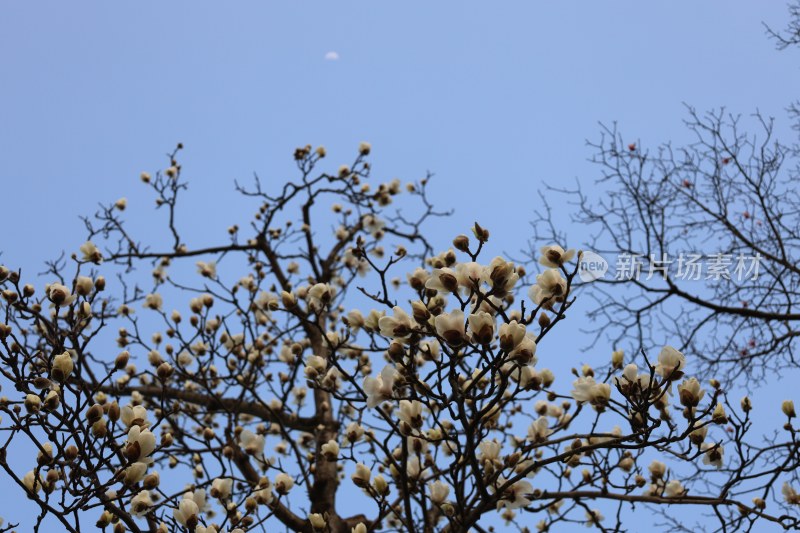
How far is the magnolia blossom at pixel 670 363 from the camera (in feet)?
6.01

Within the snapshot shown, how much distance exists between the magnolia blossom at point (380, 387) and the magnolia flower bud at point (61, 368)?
84cm

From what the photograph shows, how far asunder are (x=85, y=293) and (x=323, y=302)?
885 mm

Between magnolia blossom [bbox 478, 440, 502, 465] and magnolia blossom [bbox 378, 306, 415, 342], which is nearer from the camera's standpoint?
magnolia blossom [bbox 378, 306, 415, 342]

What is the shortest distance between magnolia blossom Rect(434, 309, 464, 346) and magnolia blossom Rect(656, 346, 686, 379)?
1.92ft

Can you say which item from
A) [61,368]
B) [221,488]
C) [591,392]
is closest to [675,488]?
[591,392]

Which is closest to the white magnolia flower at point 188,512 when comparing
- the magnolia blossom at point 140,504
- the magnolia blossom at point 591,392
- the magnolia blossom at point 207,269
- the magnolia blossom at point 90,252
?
the magnolia blossom at point 140,504

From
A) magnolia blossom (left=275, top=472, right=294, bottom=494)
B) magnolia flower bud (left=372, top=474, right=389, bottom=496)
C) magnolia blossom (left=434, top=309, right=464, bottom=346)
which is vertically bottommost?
magnolia flower bud (left=372, top=474, right=389, bottom=496)

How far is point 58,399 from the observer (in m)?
1.99

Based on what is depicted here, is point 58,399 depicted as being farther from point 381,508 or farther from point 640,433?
point 640,433

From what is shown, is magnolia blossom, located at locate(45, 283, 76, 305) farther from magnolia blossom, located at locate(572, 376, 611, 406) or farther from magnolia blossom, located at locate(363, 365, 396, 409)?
magnolia blossom, located at locate(572, 376, 611, 406)

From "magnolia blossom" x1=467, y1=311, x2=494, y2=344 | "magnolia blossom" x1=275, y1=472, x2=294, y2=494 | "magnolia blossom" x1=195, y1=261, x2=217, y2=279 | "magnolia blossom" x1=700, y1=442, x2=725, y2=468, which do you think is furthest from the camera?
"magnolia blossom" x1=195, y1=261, x2=217, y2=279

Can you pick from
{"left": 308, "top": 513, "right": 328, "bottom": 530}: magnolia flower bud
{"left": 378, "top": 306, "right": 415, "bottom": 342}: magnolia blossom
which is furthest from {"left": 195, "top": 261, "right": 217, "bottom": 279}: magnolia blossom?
{"left": 378, "top": 306, "right": 415, "bottom": 342}: magnolia blossom

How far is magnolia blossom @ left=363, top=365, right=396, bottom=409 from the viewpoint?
196cm

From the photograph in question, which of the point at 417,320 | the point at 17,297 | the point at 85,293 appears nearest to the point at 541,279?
the point at 417,320
